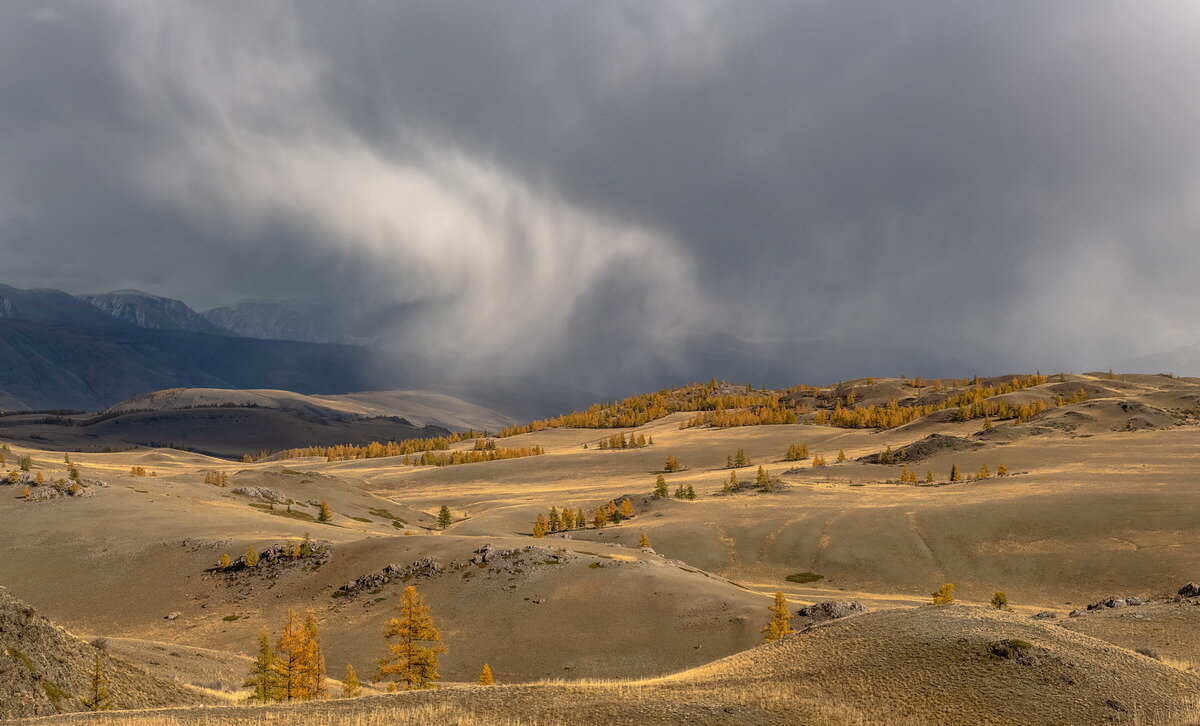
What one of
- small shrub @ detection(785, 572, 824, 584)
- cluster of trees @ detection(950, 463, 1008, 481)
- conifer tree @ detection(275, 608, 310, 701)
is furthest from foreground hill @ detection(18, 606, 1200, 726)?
cluster of trees @ detection(950, 463, 1008, 481)

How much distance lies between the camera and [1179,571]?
90.4m

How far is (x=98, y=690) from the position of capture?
31.3 metres

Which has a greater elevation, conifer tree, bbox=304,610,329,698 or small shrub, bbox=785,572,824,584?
conifer tree, bbox=304,610,329,698

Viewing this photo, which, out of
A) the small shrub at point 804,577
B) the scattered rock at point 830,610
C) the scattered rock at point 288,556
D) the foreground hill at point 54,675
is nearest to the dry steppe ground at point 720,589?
the small shrub at point 804,577

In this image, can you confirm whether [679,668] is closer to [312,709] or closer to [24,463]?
[312,709]

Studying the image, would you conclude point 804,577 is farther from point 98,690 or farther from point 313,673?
point 98,690

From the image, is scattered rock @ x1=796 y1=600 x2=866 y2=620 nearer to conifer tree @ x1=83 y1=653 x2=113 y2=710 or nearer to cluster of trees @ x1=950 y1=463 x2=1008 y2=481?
conifer tree @ x1=83 y1=653 x2=113 y2=710

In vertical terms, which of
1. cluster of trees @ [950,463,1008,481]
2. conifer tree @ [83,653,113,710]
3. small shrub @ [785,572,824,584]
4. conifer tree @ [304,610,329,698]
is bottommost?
small shrub @ [785,572,824,584]

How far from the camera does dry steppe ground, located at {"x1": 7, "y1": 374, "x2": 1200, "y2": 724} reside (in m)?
26.9

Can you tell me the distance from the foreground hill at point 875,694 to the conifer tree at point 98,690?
5813mm

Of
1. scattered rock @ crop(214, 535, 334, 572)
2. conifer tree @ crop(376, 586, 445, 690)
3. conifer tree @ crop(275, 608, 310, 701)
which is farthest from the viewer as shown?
scattered rock @ crop(214, 535, 334, 572)

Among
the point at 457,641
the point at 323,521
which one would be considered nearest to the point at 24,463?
the point at 323,521

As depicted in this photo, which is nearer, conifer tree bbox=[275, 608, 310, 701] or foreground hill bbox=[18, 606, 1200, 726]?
foreground hill bbox=[18, 606, 1200, 726]

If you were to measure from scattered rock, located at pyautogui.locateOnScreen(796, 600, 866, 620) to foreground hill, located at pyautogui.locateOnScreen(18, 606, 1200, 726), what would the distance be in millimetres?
40544
